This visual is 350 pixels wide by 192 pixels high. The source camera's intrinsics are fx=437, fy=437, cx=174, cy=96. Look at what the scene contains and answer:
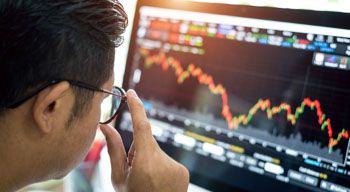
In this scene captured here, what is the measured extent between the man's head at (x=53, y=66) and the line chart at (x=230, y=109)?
1.05 ft

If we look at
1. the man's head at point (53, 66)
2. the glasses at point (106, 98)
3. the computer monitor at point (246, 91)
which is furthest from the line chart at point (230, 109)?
the man's head at point (53, 66)

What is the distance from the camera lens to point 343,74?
2.72ft

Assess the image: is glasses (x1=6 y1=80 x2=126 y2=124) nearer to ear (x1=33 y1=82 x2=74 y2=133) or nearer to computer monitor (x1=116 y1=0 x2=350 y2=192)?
ear (x1=33 y1=82 x2=74 y2=133)

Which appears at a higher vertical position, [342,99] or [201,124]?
[342,99]

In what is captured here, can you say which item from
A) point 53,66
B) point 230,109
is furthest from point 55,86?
point 230,109

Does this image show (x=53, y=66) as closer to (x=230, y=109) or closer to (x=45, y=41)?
(x=45, y=41)

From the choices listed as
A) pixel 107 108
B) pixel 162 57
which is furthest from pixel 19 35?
pixel 162 57

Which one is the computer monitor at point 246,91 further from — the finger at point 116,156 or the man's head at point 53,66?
the man's head at point 53,66

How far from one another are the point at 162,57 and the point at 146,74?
6cm

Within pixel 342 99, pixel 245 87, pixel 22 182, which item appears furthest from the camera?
pixel 245 87

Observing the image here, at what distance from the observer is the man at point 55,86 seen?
61 cm

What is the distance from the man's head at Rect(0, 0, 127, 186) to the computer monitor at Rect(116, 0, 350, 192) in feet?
1.07

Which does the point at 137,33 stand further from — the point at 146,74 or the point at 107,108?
the point at 107,108

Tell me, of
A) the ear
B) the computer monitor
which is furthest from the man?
the computer monitor
